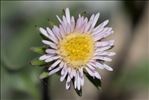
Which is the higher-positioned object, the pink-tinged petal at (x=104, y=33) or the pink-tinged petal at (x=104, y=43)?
the pink-tinged petal at (x=104, y=33)

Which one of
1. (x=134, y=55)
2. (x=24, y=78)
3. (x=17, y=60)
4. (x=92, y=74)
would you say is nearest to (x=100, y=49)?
(x=92, y=74)

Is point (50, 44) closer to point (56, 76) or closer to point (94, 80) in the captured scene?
point (94, 80)

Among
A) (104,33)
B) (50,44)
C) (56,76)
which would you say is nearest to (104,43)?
(104,33)

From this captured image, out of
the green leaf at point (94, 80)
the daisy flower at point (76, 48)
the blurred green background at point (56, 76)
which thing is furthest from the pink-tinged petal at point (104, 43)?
the blurred green background at point (56, 76)

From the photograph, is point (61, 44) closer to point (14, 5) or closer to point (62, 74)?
point (62, 74)

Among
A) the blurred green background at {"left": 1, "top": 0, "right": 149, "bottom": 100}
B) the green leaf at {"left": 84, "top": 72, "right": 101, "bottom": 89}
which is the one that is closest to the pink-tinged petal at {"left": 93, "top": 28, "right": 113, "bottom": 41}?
the green leaf at {"left": 84, "top": 72, "right": 101, "bottom": 89}

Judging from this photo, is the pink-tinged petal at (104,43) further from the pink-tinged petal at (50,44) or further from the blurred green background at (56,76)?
the blurred green background at (56,76)
